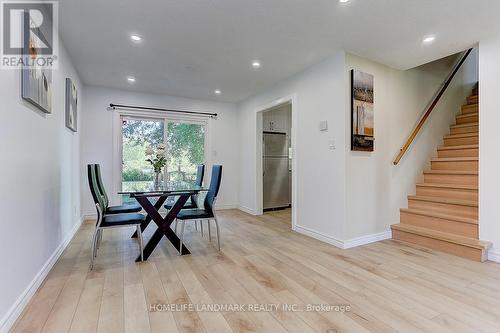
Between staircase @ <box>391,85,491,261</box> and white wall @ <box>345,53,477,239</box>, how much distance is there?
6.0 inches

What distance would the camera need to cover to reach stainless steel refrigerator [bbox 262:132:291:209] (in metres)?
5.38

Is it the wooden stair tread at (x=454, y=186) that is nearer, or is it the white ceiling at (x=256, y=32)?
the white ceiling at (x=256, y=32)

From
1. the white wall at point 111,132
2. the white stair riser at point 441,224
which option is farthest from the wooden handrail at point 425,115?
the white wall at point 111,132

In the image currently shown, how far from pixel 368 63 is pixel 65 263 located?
13.8 feet

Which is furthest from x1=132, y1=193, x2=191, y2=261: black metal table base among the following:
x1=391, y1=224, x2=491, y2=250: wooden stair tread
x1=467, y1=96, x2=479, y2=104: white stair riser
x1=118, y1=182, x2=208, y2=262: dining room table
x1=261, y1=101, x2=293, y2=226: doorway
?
x1=467, y1=96, x2=479, y2=104: white stair riser

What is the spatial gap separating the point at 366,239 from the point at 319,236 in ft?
1.92

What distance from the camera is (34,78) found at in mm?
1934

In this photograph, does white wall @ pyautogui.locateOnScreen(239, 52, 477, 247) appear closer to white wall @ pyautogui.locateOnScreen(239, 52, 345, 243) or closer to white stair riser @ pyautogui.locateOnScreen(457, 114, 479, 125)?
white wall @ pyautogui.locateOnScreen(239, 52, 345, 243)

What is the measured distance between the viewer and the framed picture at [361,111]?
3.07 m

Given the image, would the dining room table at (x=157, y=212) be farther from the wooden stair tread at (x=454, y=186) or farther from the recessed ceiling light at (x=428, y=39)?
the wooden stair tread at (x=454, y=186)

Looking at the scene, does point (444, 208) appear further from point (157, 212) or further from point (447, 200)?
point (157, 212)

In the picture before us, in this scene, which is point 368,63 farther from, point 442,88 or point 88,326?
point 88,326

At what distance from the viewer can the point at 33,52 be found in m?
2.00

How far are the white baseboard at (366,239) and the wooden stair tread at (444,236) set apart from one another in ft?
0.49
